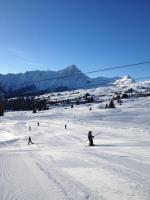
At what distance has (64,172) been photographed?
1634 centimetres

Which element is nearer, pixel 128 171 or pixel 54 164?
pixel 128 171

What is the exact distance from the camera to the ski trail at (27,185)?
11625 millimetres

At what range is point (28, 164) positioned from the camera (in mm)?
20062

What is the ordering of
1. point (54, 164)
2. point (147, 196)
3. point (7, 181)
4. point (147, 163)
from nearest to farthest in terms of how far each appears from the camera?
point (147, 196)
point (7, 181)
point (147, 163)
point (54, 164)

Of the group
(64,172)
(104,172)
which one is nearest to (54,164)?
(64,172)

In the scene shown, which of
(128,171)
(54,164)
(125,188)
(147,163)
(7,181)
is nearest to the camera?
(125,188)

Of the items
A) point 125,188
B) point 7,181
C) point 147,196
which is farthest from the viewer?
point 7,181

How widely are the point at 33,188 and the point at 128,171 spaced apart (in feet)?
16.3

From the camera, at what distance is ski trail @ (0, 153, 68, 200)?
11.6 metres

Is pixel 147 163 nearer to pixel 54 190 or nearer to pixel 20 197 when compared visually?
pixel 54 190

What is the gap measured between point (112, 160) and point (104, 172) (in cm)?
395

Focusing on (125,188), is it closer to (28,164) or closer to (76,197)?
(76,197)

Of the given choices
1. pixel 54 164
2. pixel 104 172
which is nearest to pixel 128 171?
pixel 104 172

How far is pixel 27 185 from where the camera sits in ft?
44.2
